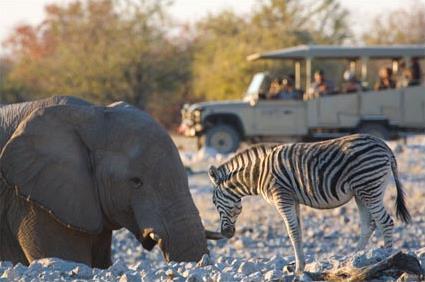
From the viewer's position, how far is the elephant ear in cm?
1051

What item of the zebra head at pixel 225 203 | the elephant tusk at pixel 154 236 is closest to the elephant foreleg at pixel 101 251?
the elephant tusk at pixel 154 236

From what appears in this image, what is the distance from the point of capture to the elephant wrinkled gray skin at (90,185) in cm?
1041

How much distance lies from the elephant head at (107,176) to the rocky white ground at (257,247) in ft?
1.32

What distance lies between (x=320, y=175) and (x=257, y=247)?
8.37 meters

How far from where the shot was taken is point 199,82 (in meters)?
48.7

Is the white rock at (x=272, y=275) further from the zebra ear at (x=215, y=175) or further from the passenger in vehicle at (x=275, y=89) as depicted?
the passenger in vehicle at (x=275, y=89)

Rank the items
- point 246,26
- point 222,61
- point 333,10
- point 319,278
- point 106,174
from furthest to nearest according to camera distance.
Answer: point 333,10
point 246,26
point 222,61
point 106,174
point 319,278

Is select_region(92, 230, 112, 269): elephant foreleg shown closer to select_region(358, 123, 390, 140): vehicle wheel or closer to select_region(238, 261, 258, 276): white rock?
select_region(238, 261, 258, 276): white rock

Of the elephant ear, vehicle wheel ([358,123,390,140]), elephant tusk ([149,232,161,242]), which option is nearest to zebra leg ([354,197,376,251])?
elephant tusk ([149,232,161,242])

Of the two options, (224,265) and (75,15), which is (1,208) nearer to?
(224,265)

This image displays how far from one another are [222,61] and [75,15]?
9.18 meters

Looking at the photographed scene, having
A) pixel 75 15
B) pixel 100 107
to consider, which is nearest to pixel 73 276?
pixel 100 107

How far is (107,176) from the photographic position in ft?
34.7

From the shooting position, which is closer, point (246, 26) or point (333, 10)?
point (246, 26)
